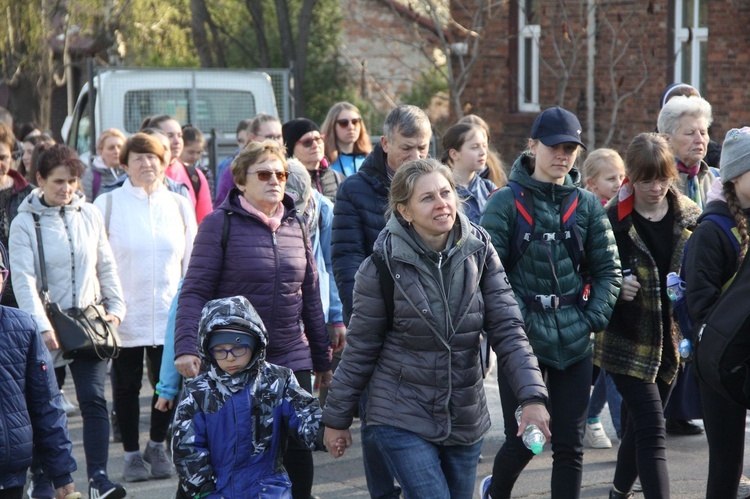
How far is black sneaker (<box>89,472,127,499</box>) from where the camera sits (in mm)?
6234

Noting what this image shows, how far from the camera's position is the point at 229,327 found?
462 centimetres

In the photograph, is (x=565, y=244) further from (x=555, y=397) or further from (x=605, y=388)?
(x=605, y=388)

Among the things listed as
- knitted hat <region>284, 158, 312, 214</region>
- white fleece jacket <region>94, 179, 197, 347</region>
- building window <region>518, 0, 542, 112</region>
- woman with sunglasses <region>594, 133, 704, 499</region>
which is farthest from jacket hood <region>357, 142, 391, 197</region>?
building window <region>518, 0, 542, 112</region>

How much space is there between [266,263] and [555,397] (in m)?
1.48

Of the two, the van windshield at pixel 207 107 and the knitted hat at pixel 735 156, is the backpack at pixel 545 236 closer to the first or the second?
the knitted hat at pixel 735 156

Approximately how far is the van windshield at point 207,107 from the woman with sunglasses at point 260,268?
9.34m

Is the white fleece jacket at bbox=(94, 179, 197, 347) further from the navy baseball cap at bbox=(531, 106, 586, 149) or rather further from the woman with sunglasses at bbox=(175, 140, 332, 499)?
the navy baseball cap at bbox=(531, 106, 586, 149)

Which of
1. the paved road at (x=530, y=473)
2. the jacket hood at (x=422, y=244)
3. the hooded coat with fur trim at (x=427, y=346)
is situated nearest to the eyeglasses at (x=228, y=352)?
the hooded coat with fur trim at (x=427, y=346)

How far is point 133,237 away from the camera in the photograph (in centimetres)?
711

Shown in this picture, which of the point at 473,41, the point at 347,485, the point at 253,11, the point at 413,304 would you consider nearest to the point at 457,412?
the point at 413,304

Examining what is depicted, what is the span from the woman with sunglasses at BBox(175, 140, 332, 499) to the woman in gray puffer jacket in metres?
0.98

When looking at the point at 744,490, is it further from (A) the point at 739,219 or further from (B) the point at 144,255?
(B) the point at 144,255

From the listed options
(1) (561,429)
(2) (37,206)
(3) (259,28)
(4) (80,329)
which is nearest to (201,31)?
(3) (259,28)

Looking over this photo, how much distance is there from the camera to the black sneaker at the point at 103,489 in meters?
6.23
